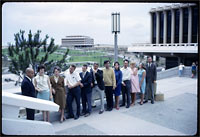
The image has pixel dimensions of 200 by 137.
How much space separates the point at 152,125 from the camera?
14.9 feet

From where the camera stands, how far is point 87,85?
5.09m

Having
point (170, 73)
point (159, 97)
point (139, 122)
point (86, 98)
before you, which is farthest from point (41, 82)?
point (170, 73)

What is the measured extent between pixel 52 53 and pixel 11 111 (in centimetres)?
1372

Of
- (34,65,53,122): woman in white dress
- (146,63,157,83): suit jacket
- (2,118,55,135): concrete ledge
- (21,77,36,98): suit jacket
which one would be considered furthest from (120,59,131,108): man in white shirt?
(2,118,55,135): concrete ledge

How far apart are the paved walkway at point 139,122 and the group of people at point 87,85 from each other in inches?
10.7

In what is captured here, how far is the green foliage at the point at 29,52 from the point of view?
48.4 ft

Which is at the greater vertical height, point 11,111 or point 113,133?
point 11,111

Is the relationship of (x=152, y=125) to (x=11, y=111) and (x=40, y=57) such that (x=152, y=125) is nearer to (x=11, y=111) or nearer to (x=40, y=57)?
(x=11, y=111)

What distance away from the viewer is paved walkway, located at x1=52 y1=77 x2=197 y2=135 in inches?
167

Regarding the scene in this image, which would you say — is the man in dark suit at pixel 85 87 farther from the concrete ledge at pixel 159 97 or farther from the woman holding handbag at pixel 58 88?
the concrete ledge at pixel 159 97

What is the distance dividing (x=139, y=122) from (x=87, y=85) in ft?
5.16

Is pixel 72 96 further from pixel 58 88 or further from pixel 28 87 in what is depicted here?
pixel 28 87

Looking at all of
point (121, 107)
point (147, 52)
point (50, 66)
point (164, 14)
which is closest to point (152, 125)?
point (121, 107)

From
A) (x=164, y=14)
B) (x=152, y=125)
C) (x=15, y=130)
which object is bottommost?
(x=152, y=125)
